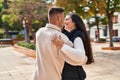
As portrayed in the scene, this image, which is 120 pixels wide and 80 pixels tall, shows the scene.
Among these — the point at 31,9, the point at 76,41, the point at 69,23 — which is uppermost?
the point at 69,23

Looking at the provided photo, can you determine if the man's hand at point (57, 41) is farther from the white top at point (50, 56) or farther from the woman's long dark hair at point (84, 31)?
the woman's long dark hair at point (84, 31)

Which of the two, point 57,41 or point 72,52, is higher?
point 57,41

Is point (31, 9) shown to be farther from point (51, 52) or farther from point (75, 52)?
point (75, 52)

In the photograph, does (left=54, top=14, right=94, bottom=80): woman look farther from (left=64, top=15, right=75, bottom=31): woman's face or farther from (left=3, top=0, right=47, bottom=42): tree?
(left=3, top=0, right=47, bottom=42): tree

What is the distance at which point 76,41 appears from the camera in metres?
3.17

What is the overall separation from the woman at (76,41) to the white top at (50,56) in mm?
71

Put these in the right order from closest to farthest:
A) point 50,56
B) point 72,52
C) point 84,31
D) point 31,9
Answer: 1. point 72,52
2. point 50,56
3. point 84,31
4. point 31,9

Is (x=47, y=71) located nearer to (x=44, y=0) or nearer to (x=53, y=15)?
(x=53, y=15)

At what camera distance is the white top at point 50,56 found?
9.95 ft

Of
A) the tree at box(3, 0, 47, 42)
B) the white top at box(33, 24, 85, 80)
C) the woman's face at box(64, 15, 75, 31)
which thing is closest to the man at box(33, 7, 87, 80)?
the white top at box(33, 24, 85, 80)

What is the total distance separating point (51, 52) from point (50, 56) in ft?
0.14

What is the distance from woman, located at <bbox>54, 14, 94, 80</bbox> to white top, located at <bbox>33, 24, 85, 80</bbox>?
0.07 metres

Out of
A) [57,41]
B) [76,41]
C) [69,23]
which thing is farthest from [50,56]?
[69,23]

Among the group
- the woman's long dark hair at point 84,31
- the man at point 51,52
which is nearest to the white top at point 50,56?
the man at point 51,52
